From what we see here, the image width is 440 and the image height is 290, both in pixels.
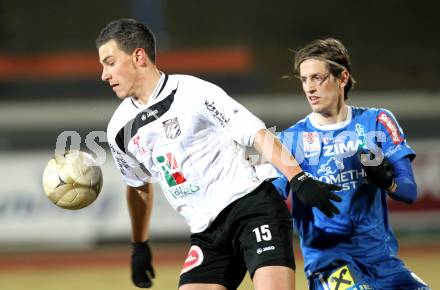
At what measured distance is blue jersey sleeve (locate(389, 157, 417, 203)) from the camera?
Result: 4176 millimetres

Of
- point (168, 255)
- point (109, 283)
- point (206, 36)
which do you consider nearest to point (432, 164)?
point (168, 255)

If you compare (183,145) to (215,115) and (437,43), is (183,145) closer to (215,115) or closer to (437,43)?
(215,115)

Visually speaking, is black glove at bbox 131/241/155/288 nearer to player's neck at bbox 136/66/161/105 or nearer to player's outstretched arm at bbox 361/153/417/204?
player's neck at bbox 136/66/161/105

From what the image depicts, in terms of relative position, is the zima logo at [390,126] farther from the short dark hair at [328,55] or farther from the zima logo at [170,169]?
the zima logo at [170,169]

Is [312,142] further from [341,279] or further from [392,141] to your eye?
[341,279]

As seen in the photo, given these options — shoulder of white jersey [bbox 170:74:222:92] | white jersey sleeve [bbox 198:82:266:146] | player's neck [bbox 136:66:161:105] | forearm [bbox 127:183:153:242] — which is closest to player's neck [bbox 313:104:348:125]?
white jersey sleeve [bbox 198:82:266:146]

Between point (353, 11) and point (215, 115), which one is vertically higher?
point (353, 11)

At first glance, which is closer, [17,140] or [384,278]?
[384,278]

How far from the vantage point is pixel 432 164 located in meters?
12.3

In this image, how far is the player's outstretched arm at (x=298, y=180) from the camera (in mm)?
3734

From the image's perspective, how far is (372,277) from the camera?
4.21 metres

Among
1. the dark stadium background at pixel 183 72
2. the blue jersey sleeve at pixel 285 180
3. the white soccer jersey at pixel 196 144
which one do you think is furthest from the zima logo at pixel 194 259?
the dark stadium background at pixel 183 72

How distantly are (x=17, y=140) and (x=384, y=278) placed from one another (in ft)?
30.7

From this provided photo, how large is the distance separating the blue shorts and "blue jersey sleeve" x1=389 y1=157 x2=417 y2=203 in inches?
14.1
